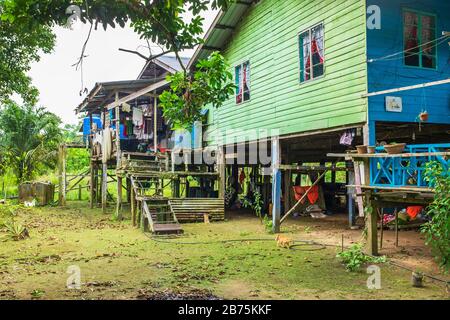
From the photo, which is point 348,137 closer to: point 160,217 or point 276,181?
point 276,181

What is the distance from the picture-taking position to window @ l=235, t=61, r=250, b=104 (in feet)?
48.3

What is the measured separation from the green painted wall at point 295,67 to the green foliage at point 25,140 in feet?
50.3

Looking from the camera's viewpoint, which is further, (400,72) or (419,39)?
(419,39)

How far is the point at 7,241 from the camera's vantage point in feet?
37.4

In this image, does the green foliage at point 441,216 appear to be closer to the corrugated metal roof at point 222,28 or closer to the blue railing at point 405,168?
the blue railing at point 405,168

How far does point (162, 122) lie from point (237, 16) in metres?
7.27

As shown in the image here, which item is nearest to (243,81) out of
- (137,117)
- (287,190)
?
(287,190)

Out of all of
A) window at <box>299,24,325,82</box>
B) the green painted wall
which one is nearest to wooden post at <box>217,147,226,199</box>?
the green painted wall

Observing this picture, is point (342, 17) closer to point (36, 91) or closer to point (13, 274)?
point (13, 274)

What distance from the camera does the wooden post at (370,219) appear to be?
844 cm

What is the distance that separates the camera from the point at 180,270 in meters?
7.87

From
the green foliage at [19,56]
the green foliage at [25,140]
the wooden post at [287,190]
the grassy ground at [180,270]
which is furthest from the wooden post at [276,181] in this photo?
the green foliage at [25,140]

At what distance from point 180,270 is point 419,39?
774 centimetres
